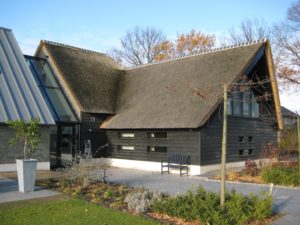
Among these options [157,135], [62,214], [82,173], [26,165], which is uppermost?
[157,135]

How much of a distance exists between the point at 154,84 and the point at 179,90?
2.87 m

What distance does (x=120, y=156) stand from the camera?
824 inches

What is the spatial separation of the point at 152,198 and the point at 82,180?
3.66m

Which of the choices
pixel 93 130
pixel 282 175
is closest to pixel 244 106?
pixel 282 175

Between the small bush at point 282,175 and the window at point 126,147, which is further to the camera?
the window at point 126,147

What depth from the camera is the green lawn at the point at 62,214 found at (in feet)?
24.9

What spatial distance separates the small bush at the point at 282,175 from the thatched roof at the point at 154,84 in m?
3.86

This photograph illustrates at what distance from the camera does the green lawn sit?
758 cm

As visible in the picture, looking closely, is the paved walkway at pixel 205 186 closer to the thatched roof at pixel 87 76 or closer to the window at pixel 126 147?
the window at pixel 126 147

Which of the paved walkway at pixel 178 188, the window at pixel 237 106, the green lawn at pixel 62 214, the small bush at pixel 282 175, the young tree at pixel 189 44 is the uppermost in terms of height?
the young tree at pixel 189 44

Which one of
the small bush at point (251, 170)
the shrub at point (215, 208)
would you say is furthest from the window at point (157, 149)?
the shrub at point (215, 208)

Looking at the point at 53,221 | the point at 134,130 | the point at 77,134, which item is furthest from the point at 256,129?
the point at 53,221

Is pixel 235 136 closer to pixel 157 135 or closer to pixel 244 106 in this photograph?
pixel 244 106

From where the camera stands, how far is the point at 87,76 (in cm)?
2309
